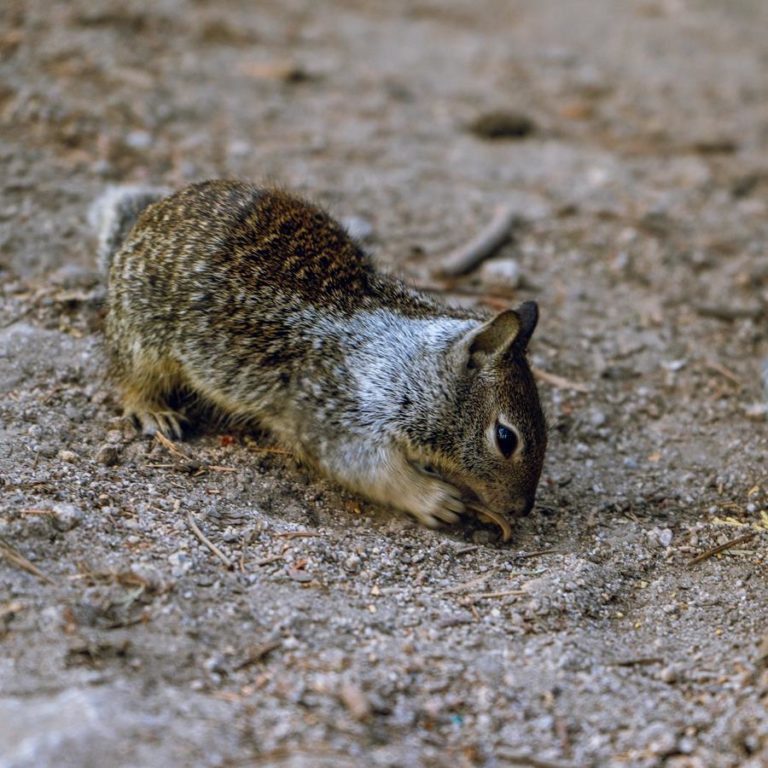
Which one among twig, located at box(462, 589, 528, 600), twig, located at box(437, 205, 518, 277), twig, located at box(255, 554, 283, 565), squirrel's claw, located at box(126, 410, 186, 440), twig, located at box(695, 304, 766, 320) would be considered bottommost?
twig, located at box(462, 589, 528, 600)

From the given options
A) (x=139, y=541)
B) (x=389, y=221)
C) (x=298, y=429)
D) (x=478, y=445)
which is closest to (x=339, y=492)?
(x=298, y=429)

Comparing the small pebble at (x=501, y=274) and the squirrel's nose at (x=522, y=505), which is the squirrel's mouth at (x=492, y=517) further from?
the small pebble at (x=501, y=274)

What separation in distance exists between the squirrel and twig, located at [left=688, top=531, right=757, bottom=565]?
776 mm

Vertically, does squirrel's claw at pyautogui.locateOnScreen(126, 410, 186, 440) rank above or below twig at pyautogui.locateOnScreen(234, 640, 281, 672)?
above

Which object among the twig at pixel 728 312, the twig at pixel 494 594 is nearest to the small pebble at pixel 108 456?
the twig at pixel 494 594

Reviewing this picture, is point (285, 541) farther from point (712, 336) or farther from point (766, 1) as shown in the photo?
point (766, 1)

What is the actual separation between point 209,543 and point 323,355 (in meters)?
1.16

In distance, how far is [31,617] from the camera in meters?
3.56

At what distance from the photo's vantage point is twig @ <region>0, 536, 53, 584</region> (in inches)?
149

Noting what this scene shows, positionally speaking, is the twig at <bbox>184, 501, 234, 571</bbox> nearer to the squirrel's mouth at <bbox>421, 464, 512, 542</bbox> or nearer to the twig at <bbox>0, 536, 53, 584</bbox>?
the twig at <bbox>0, 536, 53, 584</bbox>

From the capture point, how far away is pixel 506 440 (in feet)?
15.0

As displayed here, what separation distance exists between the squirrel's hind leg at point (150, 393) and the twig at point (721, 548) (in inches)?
97.9

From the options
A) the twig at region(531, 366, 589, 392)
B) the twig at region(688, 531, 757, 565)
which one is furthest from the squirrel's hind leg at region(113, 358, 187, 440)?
the twig at region(688, 531, 757, 565)

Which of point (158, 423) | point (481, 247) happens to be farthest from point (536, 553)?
point (481, 247)
